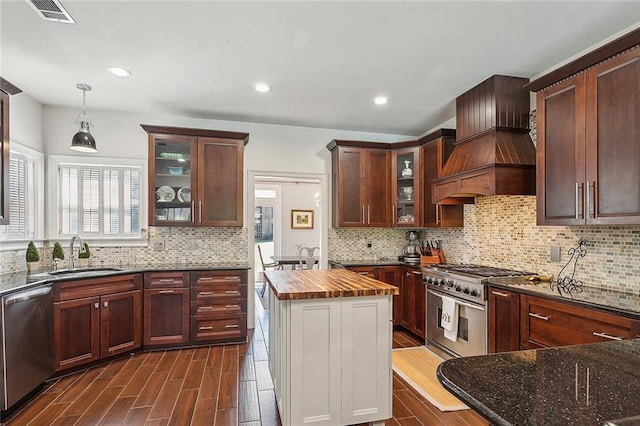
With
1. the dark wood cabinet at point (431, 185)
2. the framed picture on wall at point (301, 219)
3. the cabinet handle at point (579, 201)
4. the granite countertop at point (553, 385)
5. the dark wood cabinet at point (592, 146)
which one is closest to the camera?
the granite countertop at point (553, 385)

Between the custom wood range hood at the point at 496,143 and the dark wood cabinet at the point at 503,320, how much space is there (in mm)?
869

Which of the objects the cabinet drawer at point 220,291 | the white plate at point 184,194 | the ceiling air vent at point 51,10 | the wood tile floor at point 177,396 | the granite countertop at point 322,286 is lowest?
the wood tile floor at point 177,396

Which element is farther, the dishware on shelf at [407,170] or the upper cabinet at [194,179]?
the dishware on shelf at [407,170]

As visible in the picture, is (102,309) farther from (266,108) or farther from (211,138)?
(266,108)

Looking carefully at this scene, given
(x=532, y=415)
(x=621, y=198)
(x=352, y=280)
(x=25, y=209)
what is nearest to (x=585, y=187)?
(x=621, y=198)

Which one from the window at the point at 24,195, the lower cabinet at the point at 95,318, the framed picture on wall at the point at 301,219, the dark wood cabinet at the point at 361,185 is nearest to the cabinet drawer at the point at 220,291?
the lower cabinet at the point at 95,318

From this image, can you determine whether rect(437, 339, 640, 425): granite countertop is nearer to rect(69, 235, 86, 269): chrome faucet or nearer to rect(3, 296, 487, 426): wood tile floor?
rect(3, 296, 487, 426): wood tile floor

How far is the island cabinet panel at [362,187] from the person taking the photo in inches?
183

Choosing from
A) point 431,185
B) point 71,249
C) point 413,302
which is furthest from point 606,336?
point 71,249

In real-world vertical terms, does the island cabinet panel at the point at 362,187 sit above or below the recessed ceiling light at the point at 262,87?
below

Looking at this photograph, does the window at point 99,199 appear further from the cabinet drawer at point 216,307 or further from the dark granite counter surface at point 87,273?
the cabinet drawer at point 216,307

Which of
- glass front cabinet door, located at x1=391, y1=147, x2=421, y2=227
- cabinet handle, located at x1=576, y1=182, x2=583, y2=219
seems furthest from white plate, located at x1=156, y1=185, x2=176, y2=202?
cabinet handle, located at x1=576, y1=182, x2=583, y2=219

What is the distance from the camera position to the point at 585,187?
2330mm

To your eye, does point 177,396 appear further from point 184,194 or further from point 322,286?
point 184,194
